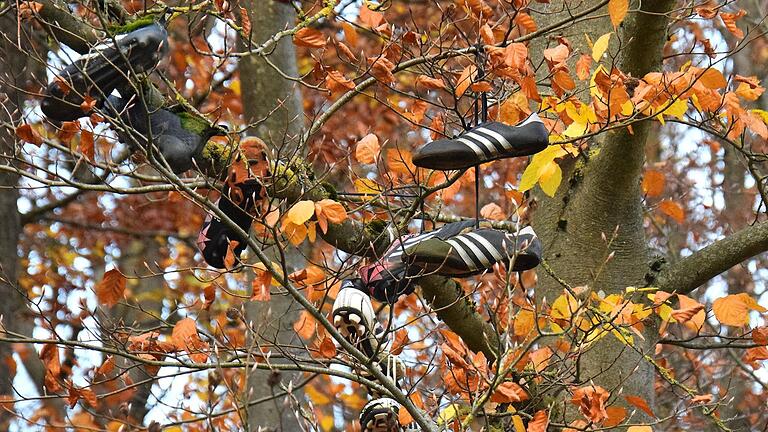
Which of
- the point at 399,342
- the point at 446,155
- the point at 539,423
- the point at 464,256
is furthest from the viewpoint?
the point at 399,342

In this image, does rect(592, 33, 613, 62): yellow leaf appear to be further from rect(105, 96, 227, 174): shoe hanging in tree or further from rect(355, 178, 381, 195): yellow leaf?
rect(105, 96, 227, 174): shoe hanging in tree

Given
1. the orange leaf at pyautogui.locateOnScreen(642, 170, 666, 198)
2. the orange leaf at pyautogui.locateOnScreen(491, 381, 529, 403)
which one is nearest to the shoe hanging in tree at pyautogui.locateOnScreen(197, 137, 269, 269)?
the orange leaf at pyautogui.locateOnScreen(491, 381, 529, 403)

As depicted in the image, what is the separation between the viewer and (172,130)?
13.2 feet

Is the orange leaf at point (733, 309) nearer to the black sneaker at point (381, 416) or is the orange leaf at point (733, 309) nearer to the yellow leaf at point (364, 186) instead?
the black sneaker at point (381, 416)

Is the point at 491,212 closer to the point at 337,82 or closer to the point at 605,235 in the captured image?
the point at 605,235

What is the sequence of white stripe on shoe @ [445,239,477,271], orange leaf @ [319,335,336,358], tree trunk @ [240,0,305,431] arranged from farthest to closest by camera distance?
tree trunk @ [240,0,305,431]
orange leaf @ [319,335,336,358]
white stripe on shoe @ [445,239,477,271]

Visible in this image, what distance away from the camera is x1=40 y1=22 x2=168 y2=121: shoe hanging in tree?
362cm

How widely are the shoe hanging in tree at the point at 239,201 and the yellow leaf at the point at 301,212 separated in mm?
112

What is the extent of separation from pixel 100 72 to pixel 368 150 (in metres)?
1.24

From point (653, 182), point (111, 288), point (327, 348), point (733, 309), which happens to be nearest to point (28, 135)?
point (111, 288)

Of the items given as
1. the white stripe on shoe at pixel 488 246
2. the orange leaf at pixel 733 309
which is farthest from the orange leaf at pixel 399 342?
the orange leaf at pixel 733 309

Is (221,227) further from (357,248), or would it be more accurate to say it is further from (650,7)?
(650,7)

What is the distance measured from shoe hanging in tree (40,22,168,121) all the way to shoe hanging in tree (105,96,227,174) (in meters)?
0.12

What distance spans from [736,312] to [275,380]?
2275mm
